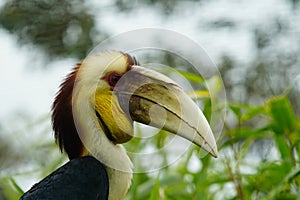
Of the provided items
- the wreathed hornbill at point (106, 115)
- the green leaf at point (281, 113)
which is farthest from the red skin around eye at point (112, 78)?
the green leaf at point (281, 113)

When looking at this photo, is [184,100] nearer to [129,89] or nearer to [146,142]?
[129,89]

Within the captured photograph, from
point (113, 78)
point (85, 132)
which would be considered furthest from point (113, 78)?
point (85, 132)

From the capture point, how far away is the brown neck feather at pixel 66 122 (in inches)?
90.9

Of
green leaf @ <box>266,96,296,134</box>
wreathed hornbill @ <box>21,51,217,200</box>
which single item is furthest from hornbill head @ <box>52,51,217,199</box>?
green leaf @ <box>266,96,296,134</box>

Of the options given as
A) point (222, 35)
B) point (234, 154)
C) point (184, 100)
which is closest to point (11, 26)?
point (222, 35)

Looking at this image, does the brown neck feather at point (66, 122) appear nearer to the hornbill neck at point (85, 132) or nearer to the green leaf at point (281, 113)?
the hornbill neck at point (85, 132)

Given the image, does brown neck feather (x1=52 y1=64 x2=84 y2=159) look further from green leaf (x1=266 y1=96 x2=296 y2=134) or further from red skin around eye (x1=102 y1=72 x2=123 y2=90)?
green leaf (x1=266 y1=96 x2=296 y2=134)

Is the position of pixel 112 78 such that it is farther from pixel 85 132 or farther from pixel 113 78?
pixel 85 132

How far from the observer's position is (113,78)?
2342mm

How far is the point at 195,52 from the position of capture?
3852 millimetres

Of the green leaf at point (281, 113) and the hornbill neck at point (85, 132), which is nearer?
the hornbill neck at point (85, 132)

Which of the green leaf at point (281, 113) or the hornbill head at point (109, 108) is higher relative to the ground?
the hornbill head at point (109, 108)

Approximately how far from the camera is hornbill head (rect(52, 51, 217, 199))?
2264 millimetres

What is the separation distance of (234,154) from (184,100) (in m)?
0.48
